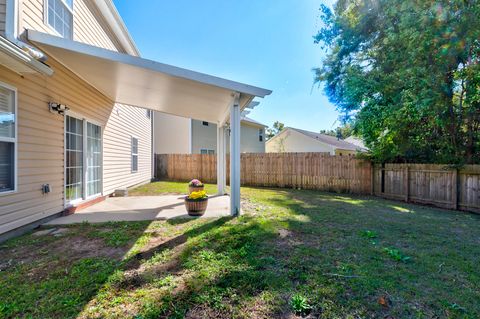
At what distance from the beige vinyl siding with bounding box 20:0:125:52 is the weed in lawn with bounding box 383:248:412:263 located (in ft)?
21.6

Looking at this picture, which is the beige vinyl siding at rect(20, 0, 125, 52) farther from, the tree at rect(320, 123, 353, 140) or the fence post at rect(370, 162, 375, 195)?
the fence post at rect(370, 162, 375, 195)

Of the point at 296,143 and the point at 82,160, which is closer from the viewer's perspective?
the point at 82,160

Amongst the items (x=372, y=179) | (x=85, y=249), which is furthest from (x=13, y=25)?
(x=372, y=179)

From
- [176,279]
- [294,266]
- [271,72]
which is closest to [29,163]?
[176,279]

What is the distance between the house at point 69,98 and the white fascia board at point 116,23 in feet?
0.12

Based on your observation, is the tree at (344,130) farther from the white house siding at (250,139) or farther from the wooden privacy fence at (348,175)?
the white house siding at (250,139)

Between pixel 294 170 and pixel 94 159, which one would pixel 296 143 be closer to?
pixel 294 170

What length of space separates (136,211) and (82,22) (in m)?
4.91

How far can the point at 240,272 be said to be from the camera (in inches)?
106

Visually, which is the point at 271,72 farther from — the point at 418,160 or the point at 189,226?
the point at 189,226

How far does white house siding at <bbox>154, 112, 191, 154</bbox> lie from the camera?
1700cm

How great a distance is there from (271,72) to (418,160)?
9.15 m

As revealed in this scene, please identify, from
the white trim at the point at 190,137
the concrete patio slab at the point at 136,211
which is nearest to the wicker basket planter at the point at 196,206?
the concrete patio slab at the point at 136,211

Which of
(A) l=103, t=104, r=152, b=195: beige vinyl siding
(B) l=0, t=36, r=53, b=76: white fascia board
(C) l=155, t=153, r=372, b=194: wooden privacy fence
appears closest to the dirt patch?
(B) l=0, t=36, r=53, b=76: white fascia board
